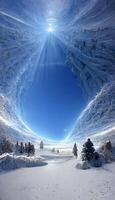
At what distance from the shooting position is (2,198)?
155ft

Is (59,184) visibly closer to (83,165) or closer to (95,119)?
(83,165)

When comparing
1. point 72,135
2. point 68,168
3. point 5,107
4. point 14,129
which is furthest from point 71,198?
point 5,107

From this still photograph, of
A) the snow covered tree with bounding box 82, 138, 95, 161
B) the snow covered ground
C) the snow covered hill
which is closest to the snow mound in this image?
the snow covered ground

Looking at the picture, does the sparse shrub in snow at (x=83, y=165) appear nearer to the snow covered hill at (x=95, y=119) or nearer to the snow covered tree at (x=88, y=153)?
the snow covered tree at (x=88, y=153)

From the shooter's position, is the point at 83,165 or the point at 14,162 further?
the point at 14,162

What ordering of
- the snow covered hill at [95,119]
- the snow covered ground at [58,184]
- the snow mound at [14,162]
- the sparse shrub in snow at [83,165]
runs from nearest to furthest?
the snow covered ground at [58,184] < the sparse shrub in snow at [83,165] < the snow mound at [14,162] < the snow covered hill at [95,119]

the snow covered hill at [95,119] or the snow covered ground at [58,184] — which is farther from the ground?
the snow covered hill at [95,119]

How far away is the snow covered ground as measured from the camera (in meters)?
48.1

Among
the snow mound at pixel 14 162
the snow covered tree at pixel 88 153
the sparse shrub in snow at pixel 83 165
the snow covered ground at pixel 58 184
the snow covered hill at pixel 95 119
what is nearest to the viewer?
the snow covered ground at pixel 58 184

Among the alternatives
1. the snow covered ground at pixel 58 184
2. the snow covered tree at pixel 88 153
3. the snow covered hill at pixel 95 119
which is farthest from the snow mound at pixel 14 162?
the snow covered hill at pixel 95 119

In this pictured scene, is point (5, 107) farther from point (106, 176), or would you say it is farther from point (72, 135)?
point (106, 176)

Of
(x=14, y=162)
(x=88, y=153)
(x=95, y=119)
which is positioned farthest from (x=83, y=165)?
(x=95, y=119)

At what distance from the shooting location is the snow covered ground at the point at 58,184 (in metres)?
48.1

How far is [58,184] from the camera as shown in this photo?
55.2m
